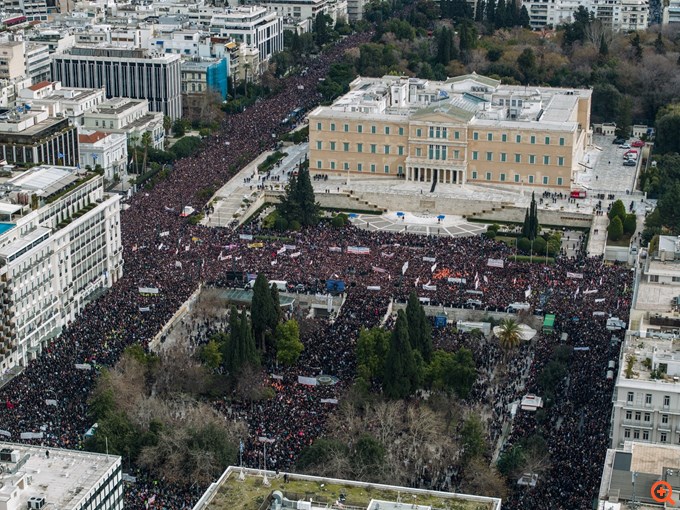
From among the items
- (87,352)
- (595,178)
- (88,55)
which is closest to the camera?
(87,352)

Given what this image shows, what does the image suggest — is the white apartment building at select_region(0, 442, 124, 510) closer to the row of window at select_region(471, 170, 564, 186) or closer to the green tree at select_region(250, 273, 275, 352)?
the green tree at select_region(250, 273, 275, 352)

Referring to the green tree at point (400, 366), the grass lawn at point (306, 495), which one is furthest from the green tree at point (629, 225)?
the grass lawn at point (306, 495)

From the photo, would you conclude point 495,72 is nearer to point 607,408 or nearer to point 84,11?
point 84,11

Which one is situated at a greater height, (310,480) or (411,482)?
(310,480)

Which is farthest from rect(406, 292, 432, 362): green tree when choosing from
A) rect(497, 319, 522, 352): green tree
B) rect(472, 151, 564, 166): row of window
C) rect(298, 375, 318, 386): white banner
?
rect(472, 151, 564, 166): row of window

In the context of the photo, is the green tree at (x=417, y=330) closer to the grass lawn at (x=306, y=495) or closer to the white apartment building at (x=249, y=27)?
the grass lawn at (x=306, y=495)

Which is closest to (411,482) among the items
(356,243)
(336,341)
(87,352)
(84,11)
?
(336,341)
